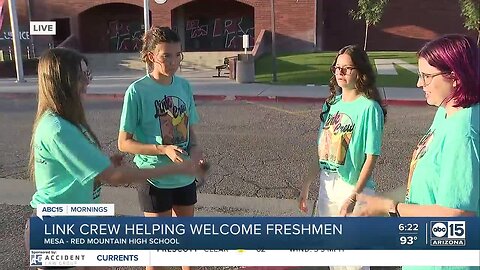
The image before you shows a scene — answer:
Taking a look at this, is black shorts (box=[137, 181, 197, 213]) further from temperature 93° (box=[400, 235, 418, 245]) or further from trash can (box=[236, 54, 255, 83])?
trash can (box=[236, 54, 255, 83])

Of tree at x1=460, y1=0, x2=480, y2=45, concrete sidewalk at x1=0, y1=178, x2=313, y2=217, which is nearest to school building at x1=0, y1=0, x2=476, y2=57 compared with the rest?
tree at x1=460, y1=0, x2=480, y2=45

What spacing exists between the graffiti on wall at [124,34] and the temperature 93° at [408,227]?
29.1 meters

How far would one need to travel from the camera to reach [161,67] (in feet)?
9.36

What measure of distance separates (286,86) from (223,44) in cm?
1479

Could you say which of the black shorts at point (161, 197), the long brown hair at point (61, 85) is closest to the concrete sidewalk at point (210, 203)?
the black shorts at point (161, 197)

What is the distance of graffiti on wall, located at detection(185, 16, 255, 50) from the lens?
1113 inches

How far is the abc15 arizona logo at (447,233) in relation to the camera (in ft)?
5.38

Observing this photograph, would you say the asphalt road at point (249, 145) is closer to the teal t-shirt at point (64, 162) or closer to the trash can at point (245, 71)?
the teal t-shirt at point (64, 162)

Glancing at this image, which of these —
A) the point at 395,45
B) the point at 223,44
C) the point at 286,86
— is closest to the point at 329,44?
the point at 395,45

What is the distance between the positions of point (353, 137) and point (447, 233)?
1.06 meters

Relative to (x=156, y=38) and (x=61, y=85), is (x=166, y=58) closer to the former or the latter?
(x=156, y=38)

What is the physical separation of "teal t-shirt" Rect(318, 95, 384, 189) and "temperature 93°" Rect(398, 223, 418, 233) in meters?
1.00

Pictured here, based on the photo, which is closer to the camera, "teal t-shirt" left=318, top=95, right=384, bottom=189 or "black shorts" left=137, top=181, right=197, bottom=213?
"teal t-shirt" left=318, top=95, right=384, bottom=189

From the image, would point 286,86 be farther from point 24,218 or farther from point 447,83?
point 447,83
